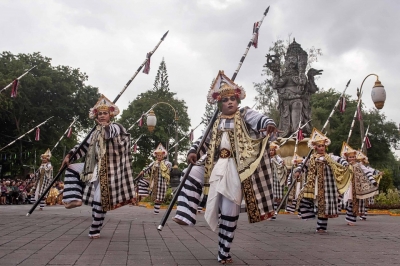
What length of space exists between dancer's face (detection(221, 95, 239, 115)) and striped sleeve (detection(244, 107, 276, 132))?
17 centimetres

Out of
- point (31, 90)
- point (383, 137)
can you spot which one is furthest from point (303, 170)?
point (383, 137)

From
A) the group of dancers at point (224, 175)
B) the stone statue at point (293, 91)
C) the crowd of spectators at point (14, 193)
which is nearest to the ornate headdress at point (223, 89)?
the group of dancers at point (224, 175)

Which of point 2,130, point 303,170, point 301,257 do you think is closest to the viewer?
point 301,257

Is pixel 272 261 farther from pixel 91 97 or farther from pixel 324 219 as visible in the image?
pixel 91 97

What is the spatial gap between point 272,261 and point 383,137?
2037 inches

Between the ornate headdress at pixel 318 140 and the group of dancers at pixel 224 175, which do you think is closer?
the group of dancers at pixel 224 175

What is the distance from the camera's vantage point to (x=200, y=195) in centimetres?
575

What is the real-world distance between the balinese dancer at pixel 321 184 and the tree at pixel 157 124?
41791mm

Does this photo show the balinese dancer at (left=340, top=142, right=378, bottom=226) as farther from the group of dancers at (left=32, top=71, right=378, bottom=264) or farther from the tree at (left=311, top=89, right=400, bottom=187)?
the tree at (left=311, top=89, right=400, bottom=187)

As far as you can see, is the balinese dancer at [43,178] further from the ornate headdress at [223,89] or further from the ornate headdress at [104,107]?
the ornate headdress at [223,89]

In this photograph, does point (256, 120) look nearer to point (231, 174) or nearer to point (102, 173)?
point (231, 174)

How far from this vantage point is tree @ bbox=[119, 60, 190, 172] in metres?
53.6

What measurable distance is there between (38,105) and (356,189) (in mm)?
31985

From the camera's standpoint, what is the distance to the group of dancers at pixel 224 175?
5484mm
